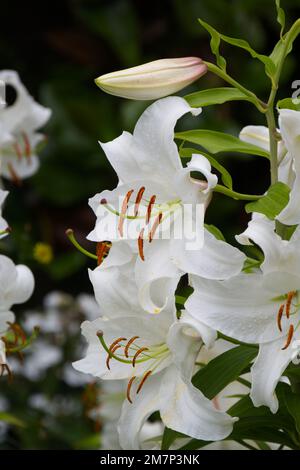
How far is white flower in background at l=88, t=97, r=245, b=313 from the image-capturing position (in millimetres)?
676

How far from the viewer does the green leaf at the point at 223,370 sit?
2.45 ft

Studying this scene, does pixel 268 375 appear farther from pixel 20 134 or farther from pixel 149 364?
pixel 20 134

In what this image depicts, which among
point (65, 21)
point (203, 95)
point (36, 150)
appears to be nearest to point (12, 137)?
point (36, 150)

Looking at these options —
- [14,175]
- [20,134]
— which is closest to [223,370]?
[14,175]

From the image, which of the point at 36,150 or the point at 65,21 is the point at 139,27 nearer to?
the point at 65,21

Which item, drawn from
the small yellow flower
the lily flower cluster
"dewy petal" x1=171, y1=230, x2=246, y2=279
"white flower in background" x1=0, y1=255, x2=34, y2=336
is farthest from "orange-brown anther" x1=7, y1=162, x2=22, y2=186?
"dewy petal" x1=171, y1=230, x2=246, y2=279

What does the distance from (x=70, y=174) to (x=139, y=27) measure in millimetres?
478

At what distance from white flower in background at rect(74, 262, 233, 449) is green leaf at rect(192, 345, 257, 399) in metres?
0.04

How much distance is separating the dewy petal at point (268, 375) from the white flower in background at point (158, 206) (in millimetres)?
77

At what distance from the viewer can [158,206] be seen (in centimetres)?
74

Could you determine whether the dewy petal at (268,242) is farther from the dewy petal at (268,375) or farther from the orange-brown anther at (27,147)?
the orange-brown anther at (27,147)

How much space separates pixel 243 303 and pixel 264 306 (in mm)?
22

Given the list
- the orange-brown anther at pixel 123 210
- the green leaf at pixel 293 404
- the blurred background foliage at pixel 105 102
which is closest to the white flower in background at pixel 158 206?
the orange-brown anther at pixel 123 210

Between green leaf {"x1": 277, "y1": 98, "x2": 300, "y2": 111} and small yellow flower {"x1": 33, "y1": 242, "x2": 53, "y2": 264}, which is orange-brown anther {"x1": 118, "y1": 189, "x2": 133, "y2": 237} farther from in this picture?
small yellow flower {"x1": 33, "y1": 242, "x2": 53, "y2": 264}
